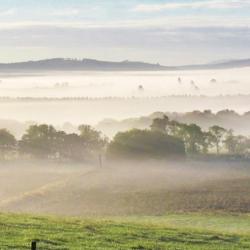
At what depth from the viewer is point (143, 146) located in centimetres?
14812

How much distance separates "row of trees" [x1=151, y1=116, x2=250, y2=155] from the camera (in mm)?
168000

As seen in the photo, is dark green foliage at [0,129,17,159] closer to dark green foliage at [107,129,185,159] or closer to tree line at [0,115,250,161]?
tree line at [0,115,250,161]

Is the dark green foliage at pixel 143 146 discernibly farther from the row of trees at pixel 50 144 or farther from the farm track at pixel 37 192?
the farm track at pixel 37 192

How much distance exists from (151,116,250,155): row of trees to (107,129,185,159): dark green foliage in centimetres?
1261

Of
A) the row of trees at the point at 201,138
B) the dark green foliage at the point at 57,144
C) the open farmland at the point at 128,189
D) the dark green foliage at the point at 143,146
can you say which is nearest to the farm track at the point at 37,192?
the open farmland at the point at 128,189

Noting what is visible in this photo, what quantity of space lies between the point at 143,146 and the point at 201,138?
27285 mm

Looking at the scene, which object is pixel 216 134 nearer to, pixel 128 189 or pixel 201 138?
pixel 201 138

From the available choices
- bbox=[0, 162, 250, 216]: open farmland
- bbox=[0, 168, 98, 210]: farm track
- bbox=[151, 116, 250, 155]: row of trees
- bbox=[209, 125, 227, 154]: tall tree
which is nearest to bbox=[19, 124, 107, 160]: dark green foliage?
bbox=[0, 162, 250, 216]: open farmland

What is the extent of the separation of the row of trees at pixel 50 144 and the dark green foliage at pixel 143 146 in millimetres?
19923

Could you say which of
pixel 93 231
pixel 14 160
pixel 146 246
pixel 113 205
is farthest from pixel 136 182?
pixel 146 246

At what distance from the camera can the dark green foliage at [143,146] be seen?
14525 centimetres

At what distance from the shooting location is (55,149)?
16425 centimetres

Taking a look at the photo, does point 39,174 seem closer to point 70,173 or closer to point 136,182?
point 70,173

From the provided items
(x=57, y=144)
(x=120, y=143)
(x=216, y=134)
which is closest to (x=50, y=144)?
(x=57, y=144)
